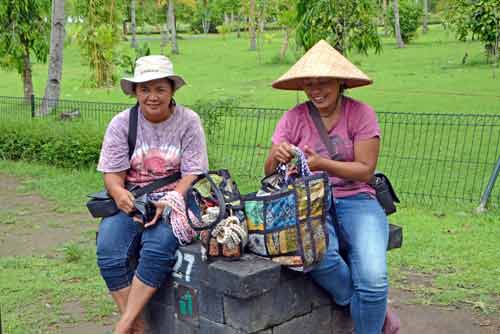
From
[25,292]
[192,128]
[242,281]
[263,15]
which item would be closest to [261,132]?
[25,292]

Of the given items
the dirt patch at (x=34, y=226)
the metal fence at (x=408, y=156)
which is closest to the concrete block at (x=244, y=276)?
the dirt patch at (x=34, y=226)

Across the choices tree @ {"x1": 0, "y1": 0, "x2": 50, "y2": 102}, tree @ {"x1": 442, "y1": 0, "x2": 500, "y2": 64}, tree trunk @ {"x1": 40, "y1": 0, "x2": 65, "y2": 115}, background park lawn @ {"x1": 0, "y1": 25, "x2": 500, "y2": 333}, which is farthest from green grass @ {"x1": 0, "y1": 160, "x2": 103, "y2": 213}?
tree @ {"x1": 442, "y1": 0, "x2": 500, "y2": 64}

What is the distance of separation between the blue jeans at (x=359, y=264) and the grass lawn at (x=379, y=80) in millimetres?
8030

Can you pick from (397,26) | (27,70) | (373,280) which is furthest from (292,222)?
(397,26)

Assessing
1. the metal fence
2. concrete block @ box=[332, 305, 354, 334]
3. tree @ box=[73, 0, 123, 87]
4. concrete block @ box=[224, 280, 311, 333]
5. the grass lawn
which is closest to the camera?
concrete block @ box=[224, 280, 311, 333]

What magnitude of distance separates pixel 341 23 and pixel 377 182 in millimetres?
5247

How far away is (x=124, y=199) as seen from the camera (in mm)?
4129

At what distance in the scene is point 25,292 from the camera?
554cm

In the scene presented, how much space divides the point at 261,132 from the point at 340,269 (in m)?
8.65

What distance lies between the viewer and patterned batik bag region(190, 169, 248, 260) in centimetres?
358

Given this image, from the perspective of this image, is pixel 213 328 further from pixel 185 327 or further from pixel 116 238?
pixel 116 238

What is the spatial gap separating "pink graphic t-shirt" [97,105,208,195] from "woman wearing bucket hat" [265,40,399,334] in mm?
509

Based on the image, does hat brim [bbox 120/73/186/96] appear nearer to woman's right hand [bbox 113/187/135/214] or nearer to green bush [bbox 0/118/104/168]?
woman's right hand [bbox 113/187/135/214]

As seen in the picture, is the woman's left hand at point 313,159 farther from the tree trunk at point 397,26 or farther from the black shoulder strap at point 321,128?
the tree trunk at point 397,26
